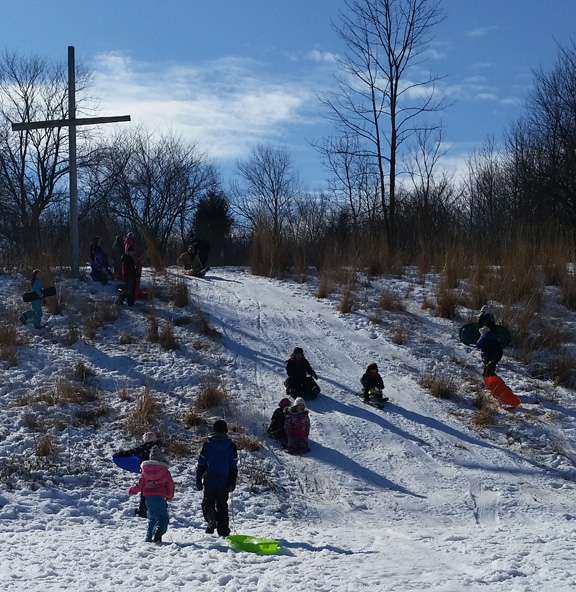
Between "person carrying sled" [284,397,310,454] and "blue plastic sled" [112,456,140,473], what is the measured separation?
7.93 ft

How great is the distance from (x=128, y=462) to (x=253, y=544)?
3051mm

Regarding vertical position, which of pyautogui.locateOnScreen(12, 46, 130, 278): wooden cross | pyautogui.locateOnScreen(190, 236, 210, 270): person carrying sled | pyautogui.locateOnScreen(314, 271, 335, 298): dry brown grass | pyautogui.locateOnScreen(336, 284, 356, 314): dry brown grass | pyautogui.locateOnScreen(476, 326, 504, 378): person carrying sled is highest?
pyautogui.locateOnScreen(12, 46, 130, 278): wooden cross

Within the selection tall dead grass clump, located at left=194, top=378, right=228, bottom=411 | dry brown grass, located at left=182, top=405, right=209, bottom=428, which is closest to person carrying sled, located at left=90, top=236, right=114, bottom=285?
tall dead grass clump, located at left=194, top=378, right=228, bottom=411

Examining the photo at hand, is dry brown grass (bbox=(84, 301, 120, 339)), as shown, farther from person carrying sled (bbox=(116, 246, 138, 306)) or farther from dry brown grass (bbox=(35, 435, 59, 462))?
dry brown grass (bbox=(35, 435, 59, 462))

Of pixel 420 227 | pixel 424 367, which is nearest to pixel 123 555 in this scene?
pixel 424 367

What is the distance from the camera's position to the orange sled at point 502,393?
12914 millimetres

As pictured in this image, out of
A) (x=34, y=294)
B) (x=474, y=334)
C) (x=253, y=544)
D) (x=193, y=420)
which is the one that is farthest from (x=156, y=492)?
(x=474, y=334)

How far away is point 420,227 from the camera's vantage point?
22.3m

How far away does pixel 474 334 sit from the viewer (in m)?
15.3

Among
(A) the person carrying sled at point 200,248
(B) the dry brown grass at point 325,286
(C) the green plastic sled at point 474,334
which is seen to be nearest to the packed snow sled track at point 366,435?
(B) the dry brown grass at point 325,286

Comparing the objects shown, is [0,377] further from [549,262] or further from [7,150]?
[7,150]

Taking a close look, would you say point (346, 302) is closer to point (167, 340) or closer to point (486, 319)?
point (486, 319)

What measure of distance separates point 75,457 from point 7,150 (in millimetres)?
23730

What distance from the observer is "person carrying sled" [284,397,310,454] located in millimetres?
11492
